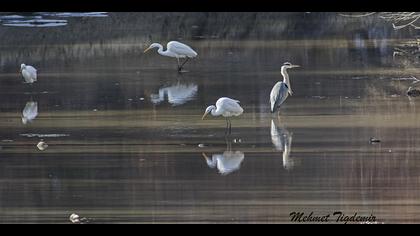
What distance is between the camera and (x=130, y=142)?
23.8 ft

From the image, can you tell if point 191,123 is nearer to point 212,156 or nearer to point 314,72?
point 212,156

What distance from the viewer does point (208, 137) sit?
736 cm

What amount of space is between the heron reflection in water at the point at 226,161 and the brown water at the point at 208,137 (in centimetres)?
1

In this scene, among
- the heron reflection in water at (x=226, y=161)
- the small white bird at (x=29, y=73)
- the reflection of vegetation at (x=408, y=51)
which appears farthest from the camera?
the reflection of vegetation at (x=408, y=51)

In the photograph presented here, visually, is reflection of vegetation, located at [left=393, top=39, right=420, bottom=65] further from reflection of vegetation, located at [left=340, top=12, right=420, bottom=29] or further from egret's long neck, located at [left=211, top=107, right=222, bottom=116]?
egret's long neck, located at [left=211, top=107, right=222, bottom=116]

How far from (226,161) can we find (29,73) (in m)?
3.07

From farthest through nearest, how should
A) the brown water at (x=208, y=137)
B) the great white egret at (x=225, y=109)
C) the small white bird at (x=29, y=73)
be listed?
the small white bird at (x=29, y=73)
the great white egret at (x=225, y=109)
the brown water at (x=208, y=137)

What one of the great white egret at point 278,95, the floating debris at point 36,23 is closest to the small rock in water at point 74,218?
the great white egret at point 278,95

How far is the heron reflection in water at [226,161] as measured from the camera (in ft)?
21.5

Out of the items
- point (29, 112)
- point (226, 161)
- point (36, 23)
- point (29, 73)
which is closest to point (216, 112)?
point (226, 161)

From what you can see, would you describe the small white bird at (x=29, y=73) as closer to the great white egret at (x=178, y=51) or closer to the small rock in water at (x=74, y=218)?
the great white egret at (x=178, y=51)

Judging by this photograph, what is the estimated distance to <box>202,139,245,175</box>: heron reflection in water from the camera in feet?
21.5

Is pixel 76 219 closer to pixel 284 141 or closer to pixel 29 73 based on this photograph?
pixel 284 141

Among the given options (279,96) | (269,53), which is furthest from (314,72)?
(279,96)
